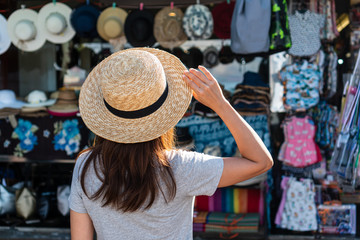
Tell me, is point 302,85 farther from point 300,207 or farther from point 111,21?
point 111,21

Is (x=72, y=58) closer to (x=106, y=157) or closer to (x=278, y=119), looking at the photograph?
(x=278, y=119)

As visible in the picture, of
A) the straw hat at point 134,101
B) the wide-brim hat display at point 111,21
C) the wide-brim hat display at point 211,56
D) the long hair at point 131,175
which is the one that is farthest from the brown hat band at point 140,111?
the wide-brim hat display at point 211,56

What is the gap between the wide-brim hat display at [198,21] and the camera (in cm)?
453

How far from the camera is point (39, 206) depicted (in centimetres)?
490

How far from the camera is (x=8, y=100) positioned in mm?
4859

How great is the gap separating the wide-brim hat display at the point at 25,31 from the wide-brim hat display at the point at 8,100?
0.51 m

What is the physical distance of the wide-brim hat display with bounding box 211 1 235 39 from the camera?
4.55 meters

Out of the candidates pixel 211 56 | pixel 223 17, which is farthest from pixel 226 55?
pixel 223 17

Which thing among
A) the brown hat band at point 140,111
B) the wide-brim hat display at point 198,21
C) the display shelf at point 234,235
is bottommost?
the display shelf at point 234,235

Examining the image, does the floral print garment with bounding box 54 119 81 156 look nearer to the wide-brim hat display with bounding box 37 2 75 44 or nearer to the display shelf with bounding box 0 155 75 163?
the display shelf with bounding box 0 155 75 163

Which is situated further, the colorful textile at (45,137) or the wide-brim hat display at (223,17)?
the colorful textile at (45,137)

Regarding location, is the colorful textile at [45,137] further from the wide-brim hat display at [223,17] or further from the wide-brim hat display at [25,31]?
the wide-brim hat display at [223,17]

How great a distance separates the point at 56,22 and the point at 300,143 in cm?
283

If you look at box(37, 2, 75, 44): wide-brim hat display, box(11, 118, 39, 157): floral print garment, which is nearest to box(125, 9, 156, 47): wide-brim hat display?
box(37, 2, 75, 44): wide-brim hat display
